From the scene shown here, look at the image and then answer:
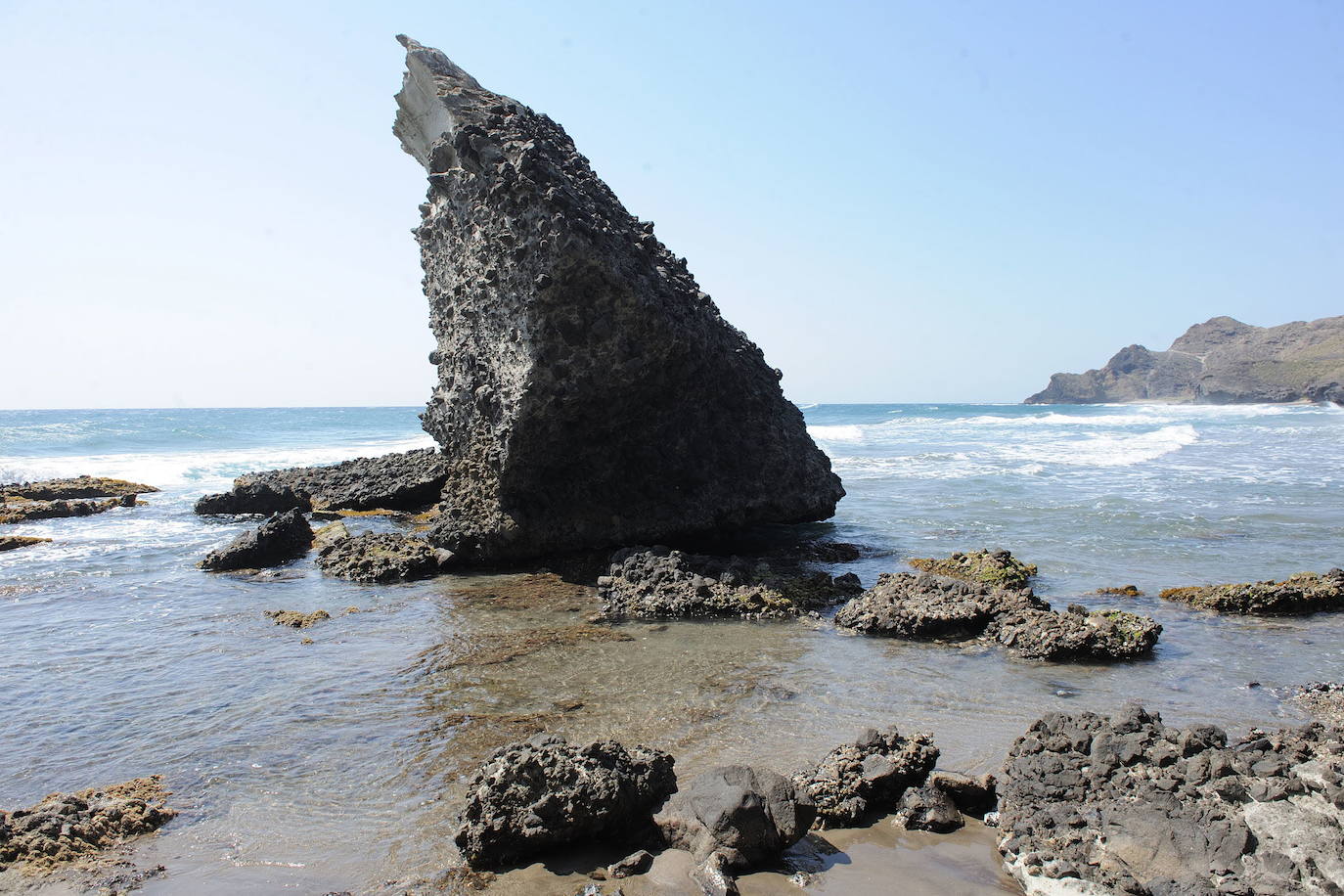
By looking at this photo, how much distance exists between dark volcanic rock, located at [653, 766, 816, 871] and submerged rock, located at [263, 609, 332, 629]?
20.0 feet

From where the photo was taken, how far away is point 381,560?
1187 cm

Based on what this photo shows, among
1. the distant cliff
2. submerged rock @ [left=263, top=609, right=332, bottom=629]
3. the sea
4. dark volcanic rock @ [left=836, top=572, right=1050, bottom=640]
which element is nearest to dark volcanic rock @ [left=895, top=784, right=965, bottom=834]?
the sea

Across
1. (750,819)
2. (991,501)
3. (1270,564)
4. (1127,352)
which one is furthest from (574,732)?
(1127,352)

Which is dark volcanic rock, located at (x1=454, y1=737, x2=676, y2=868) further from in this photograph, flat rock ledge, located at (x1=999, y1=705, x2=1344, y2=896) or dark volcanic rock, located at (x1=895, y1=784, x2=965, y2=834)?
flat rock ledge, located at (x1=999, y1=705, x2=1344, y2=896)

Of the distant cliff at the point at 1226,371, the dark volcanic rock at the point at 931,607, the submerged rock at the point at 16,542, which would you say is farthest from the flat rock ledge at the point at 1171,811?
the distant cliff at the point at 1226,371

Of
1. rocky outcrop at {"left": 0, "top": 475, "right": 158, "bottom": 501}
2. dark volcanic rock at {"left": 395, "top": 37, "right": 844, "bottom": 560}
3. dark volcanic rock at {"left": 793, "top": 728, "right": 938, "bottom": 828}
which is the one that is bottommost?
dark volcanic rock at {"left": 793, "top": 728, "right": 938, "bottom": 828}

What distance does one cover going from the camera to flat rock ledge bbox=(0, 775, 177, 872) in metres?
4.28

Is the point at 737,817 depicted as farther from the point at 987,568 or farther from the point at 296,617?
the point at 987,568

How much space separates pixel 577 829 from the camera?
4.26m

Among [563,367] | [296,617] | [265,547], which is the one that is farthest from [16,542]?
[563,367]

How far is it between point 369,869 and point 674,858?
59.9 inches

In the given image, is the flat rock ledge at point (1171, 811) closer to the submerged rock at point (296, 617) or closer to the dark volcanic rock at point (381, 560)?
the submerged rock at point (296, 617)

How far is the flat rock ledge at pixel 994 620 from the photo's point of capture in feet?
24.4

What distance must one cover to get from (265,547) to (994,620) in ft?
34.1
